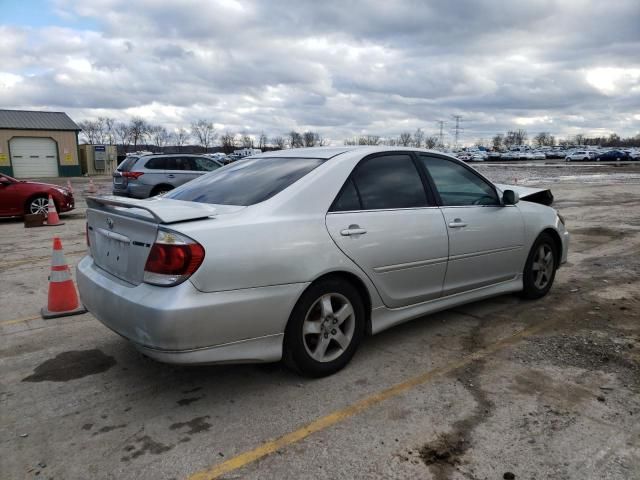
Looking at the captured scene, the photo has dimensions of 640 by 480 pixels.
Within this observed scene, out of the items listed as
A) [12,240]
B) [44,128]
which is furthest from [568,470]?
[44,128]

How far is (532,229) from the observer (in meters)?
5.19

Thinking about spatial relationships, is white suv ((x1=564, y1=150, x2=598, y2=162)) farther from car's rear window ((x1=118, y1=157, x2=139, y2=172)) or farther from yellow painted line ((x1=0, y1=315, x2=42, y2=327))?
yellow painted line ((x1=0, y1=315, x2=42, y2=327))

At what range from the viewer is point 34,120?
128 feet

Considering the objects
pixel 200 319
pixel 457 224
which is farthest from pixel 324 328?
pixel 457 224

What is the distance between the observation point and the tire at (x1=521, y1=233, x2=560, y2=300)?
17.3 ft

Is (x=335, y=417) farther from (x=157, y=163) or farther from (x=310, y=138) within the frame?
(x=310, y=138)

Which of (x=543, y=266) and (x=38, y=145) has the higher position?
(x=38, y=145)

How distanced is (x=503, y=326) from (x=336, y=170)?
2.20m

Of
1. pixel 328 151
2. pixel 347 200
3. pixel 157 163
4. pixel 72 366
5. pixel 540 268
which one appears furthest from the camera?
pixel 157 163

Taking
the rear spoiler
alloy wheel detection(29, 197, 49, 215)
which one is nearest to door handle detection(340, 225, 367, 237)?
the rear spoiler

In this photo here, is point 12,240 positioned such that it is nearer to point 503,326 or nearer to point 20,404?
point 20,404

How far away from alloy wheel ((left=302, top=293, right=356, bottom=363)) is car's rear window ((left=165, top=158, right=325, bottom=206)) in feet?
2.78

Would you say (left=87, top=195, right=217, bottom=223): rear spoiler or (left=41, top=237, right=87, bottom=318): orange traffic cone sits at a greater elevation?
(left=87, top=195, right=217, bottom=223): rear spoiler

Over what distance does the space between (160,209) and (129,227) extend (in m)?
0.25
